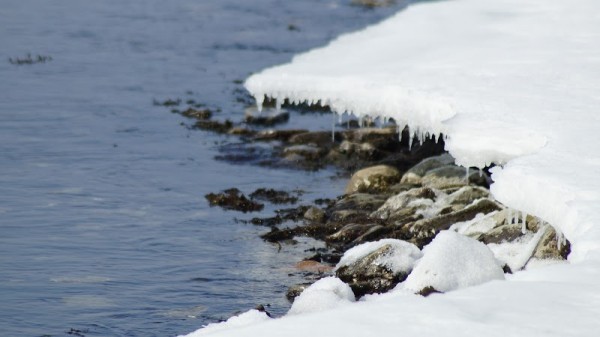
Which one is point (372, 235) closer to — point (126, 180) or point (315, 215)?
point (315, 215)

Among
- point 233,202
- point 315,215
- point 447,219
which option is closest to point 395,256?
point 447,219

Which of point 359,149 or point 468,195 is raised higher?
point 468,195

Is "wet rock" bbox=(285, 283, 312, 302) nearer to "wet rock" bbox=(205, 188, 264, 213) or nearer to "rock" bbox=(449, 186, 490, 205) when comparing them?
"rock" bbox=(449, 186, 490, 205)

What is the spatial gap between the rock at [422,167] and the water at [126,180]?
121 centimetres

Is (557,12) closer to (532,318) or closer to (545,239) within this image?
(545,239)

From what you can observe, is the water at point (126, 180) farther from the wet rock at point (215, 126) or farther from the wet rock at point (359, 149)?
the wet rock at point (359, 149)

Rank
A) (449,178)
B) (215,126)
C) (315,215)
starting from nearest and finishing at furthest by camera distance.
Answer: (315,215) < (449,178) < (215,126)

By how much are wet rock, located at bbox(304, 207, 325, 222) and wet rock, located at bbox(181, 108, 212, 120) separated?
25.1ft

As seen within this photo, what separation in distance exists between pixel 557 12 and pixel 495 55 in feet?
12.7

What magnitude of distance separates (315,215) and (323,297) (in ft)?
17.1

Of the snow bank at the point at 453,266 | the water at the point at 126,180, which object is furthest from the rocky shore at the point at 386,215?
the water at the point at 126,180

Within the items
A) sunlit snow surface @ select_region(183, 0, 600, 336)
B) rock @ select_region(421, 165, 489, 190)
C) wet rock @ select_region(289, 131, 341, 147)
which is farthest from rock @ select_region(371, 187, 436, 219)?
wet rock @ select_region(289, 131, 341, 147)

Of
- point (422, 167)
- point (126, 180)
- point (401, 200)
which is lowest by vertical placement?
point (126, 180)

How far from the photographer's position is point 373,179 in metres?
17.7
